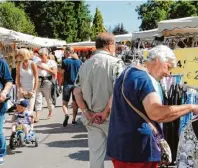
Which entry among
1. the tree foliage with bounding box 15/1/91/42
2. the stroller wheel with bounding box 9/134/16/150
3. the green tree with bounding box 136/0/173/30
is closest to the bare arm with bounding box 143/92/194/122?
the stroller wheel with bounding box 9/134/16/150

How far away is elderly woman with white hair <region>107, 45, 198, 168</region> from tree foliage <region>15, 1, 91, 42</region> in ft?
177

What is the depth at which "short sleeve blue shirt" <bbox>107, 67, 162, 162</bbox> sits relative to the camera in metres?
3.08


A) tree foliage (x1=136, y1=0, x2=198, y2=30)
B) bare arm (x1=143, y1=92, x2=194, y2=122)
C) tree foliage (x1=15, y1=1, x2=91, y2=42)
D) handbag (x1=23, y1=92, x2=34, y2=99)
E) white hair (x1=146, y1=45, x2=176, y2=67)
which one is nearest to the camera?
bare arm (x1=143, y1=92, x2=194, y2=122)

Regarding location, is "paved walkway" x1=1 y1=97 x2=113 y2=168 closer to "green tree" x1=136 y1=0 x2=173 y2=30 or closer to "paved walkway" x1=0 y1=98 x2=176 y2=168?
"paved walkway" x1=0 y1=98 x2=176 y2=168

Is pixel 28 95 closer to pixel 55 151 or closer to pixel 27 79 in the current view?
pixel 27 79

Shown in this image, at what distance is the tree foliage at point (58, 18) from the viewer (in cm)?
5684

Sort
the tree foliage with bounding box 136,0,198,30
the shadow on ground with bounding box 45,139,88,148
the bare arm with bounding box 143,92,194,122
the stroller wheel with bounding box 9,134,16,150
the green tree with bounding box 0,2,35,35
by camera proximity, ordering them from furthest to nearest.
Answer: the tree foliage with bounding box 136,0,198,30
the green tree with bounding box 0,2,35,35
the shadow on ground with bounding box 45,139,88,148
the stroller wheel with bounding box 9,134,16,150
the bare arm with bounding box 143,92,194,122

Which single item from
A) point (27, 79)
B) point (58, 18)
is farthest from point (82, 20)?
point (27, 79)

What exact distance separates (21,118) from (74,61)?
2683mm

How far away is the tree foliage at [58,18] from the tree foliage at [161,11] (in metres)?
10.7

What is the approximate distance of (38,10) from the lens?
59.0 metres

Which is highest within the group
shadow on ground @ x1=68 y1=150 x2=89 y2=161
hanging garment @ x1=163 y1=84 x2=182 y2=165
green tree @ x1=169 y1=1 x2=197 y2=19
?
green tree @ x1=169 y1=1 x2=197 y2=19

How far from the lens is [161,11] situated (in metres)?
65.4

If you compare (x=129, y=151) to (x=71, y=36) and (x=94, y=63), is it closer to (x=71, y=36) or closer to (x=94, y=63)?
(x=94, y=63)
